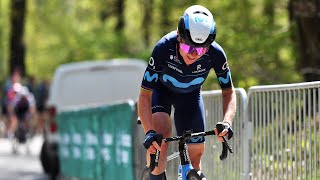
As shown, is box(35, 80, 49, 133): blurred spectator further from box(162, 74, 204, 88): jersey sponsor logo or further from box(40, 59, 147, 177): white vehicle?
box(162, 74, 204, 88): jersey sponsor logo

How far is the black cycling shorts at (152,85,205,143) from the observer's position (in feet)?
22.9

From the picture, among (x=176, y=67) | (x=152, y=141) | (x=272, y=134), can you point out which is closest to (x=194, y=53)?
(x=176, y=67)

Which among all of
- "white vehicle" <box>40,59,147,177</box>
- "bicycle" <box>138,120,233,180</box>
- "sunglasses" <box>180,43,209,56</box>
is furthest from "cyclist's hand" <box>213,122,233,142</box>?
"white vehicle" <box>40,59,147,177</box>

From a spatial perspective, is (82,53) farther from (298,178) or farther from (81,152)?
(298,178)

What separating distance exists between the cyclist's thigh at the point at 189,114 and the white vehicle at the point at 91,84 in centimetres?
903

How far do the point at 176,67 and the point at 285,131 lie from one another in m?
1.16

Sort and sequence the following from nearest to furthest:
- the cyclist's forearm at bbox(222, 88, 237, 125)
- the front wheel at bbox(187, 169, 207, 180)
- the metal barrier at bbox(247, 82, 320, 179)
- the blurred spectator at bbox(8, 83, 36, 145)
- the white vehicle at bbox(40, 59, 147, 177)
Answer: the front wheel at bbox(187, 169, 207, 180), the cyclist's forearm at bbox(222, 88, 237, 125), the metal barrier at bbox(247, 82, 320, 179), the white vehicle at bbox(40, 59, 147, 177), the blurred spectator at bbox(8, 83, 36, 145)

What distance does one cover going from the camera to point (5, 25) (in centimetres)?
4478

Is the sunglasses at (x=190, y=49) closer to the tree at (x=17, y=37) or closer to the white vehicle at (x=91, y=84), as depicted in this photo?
the white vehicle at (x=91, y=84)

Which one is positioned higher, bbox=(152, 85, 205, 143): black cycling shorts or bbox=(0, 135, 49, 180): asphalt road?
bbox=(152, 85, 205, 143): black cycling shorts

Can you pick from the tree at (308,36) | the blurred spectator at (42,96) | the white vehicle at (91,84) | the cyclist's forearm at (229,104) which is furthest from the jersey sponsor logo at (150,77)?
the blurred spectator at (42,96)

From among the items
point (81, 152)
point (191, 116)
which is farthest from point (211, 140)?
point (81, 152)

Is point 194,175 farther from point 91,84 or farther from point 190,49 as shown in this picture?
point 91,84

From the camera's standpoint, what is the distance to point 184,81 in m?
6.80
